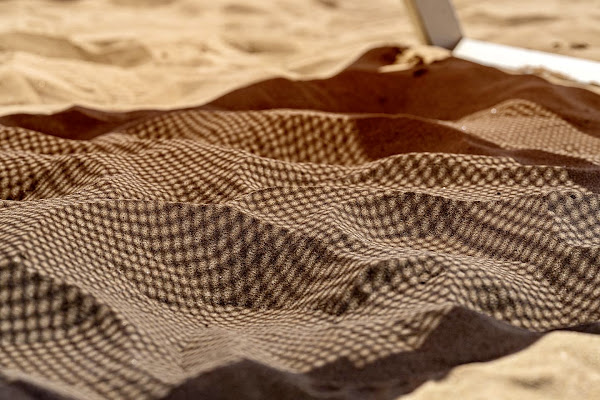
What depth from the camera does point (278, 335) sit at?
35.7 inches

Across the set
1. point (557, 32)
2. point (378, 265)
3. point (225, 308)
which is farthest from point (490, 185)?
point (557, 32)

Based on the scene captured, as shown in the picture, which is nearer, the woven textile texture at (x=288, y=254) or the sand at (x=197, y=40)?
the woven textile texture at (x=288, y=254)

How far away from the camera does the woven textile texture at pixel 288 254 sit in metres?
0.83

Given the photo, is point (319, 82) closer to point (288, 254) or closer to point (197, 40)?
point (197, 40)

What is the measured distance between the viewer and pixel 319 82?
209cm

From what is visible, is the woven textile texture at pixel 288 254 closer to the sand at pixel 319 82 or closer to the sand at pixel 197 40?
the sand at pixel 319 82

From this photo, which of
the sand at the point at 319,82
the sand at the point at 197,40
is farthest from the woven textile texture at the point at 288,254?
the sand at the point at 197,40

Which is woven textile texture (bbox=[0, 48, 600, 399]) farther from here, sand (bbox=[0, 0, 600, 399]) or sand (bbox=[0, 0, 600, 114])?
sand (bbox=[0, 0, 600, 114])

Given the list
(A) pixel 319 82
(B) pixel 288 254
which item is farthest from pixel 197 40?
(B) pixel 288 254

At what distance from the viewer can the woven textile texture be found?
2.71 ft

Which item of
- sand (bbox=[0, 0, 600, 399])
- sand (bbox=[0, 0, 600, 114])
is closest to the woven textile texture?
sand (bbox=[0, 0, 600, 399])

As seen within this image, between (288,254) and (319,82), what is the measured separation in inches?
43.7

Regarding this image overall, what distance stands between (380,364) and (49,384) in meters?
0.36

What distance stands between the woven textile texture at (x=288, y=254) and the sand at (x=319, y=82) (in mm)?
14
